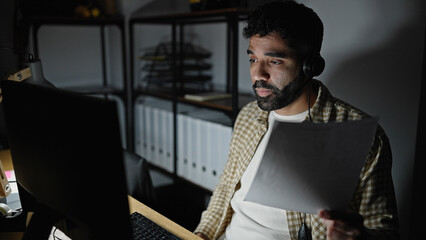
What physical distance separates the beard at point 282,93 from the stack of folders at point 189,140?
0.79m

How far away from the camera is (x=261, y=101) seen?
1.28 m

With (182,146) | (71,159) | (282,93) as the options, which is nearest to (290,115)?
(282,93)

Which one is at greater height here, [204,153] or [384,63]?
[384,63]

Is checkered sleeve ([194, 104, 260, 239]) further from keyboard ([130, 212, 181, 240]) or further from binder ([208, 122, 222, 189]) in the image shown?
binder ([208, 122, 222, 189])

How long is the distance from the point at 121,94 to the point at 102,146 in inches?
95.5

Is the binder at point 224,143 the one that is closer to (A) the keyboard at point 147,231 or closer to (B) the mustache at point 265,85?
(B) the mustache at point 265,85

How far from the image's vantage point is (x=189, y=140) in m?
2.36

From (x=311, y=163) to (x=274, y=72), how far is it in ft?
1.72

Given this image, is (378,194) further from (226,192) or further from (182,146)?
(182,146)

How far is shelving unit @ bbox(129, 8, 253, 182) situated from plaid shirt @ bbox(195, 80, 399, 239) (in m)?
0.50

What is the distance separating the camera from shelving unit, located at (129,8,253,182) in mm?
1866

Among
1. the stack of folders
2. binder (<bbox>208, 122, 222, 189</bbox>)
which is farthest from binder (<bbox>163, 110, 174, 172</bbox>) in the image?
binder (<bbox>208, 122, 222, 189</bbox>)

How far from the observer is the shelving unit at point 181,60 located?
6.12 ft

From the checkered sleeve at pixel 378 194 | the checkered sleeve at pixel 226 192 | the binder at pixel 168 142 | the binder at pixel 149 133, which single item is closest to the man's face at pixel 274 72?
the checkered sleeve at pixel 226 192
